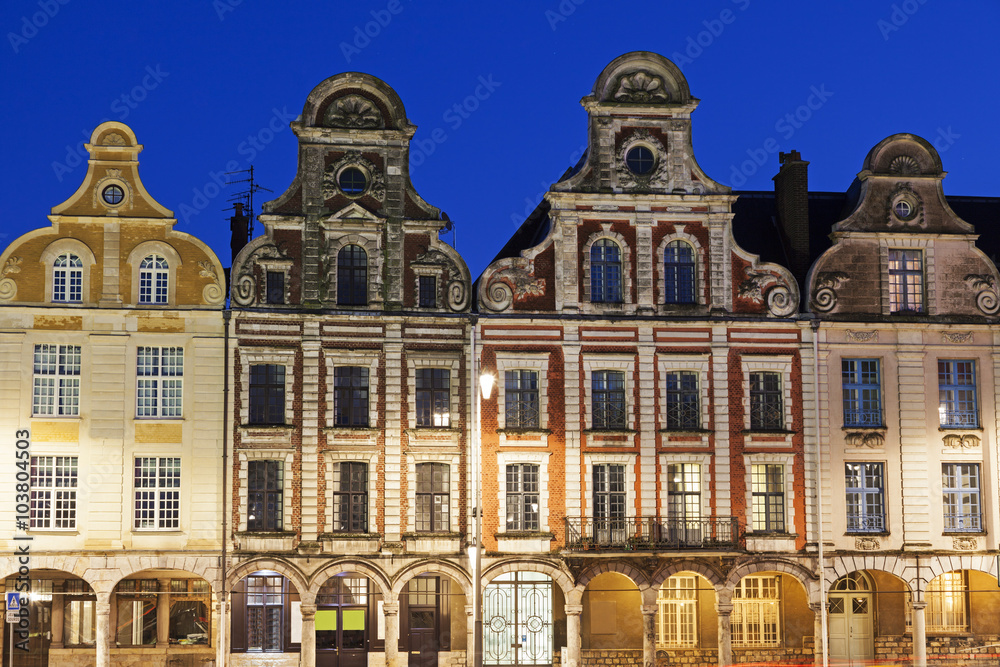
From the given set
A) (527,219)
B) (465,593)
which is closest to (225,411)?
(465,593)

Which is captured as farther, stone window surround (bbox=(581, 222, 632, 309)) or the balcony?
stone window surround (bbox=(581, 222, 632, 309))

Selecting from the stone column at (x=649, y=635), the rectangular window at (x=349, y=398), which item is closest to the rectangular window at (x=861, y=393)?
the stone column at (x=649, y=635)

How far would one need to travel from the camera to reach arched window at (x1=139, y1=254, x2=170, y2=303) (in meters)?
35.0

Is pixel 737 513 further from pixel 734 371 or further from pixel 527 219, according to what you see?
pixel 527 219

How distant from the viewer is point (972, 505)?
36.8 meters

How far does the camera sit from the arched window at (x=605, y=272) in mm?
36344

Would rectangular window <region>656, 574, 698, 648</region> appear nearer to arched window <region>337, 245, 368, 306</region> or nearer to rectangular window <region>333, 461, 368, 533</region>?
rectangular window <region>333, 461, 368, 533</region>

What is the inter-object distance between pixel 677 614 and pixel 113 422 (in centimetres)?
1736

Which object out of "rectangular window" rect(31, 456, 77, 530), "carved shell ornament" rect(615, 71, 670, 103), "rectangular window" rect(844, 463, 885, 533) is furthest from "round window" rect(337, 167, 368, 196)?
"rectangular window" rect(844, 463, 885, 533)

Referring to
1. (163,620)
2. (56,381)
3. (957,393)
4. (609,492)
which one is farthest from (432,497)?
(957,393)

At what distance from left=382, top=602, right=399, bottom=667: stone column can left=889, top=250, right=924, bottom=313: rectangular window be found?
17324 millimetres

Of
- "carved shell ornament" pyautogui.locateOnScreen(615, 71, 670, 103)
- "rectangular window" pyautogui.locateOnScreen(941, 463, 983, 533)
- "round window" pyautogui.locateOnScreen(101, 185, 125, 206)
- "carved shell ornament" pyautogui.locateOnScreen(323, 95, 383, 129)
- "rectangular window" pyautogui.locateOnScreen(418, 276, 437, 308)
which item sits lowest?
"rectangular window" pyautogui.locateOnScreen(941, 463, 983, 533)

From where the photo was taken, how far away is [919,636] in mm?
35844

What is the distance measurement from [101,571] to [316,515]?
19.8 ft
